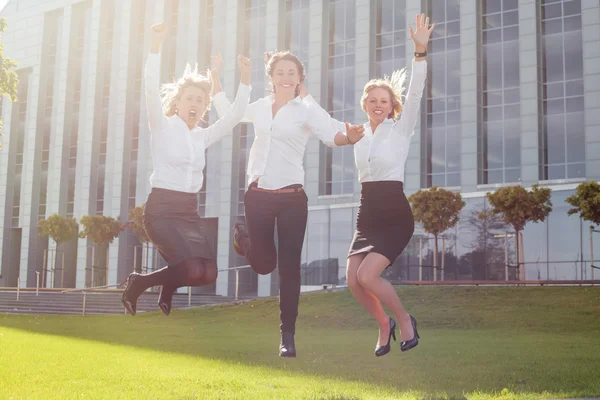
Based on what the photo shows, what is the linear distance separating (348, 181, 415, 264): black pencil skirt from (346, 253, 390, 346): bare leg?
0.30 ft

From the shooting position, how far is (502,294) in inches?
1072

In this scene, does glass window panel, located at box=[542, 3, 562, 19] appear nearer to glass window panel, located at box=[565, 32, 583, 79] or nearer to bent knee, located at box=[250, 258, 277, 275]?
glass window panel, located at box=[565, 32, 583, 79]

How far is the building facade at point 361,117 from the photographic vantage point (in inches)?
1516

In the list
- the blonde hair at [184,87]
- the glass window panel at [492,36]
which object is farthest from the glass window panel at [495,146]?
A: the blonde hair at [184,87]

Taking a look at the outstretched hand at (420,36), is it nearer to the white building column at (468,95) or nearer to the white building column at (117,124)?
the white building column at (468,95)

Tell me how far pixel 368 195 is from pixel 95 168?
2005 inches

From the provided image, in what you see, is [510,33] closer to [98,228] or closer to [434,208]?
[434,208]

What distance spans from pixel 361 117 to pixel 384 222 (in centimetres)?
3523

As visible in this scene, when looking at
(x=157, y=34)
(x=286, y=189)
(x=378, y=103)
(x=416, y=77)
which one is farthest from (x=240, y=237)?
(x=416, y=77)

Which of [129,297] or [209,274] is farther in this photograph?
[129,297]

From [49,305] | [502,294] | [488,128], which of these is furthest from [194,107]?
[488,128]

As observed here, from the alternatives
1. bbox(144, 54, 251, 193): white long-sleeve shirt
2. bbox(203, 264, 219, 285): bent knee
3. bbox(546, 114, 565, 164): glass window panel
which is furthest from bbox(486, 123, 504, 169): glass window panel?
bbox(203, 264, 219, 285): bent knee

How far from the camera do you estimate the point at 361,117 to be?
4159 centimetres

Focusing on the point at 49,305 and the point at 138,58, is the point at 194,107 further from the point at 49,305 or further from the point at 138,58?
the point at 138,58
